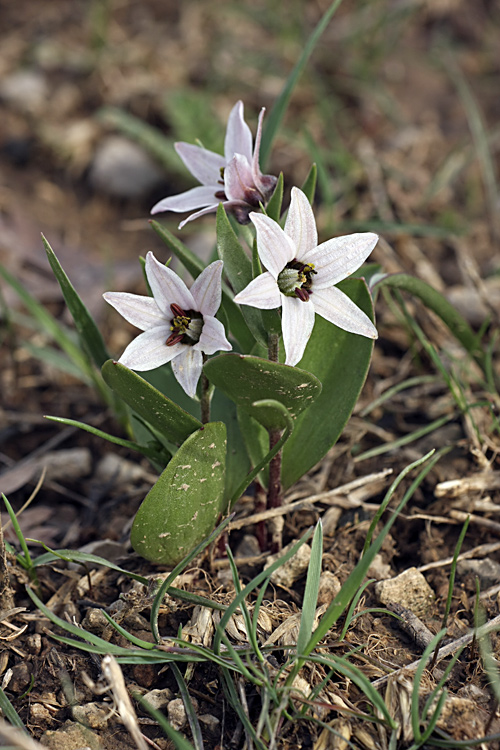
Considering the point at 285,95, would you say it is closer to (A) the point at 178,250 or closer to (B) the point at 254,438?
(A) the point at 178,250

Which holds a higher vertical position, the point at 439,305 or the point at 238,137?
the point at 238,137

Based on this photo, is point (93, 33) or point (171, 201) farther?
point (93, 33)

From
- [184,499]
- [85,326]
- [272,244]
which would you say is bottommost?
[184,499]

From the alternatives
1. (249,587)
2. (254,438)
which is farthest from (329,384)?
(249,587)

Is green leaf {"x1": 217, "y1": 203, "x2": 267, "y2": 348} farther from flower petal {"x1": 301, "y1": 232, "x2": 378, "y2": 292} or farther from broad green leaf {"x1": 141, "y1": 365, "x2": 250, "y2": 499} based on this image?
broad green leaf {"x1": 141, "y1": 365, "x2": 250, "y2": 499}

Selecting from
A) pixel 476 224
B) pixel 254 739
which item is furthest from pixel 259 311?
pixel 476 224

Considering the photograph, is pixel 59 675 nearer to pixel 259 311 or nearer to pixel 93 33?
pixel 259 311

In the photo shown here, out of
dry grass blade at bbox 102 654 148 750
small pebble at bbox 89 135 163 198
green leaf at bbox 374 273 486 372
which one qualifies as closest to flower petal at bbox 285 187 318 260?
green leaf at bbox 374 273 486 372
